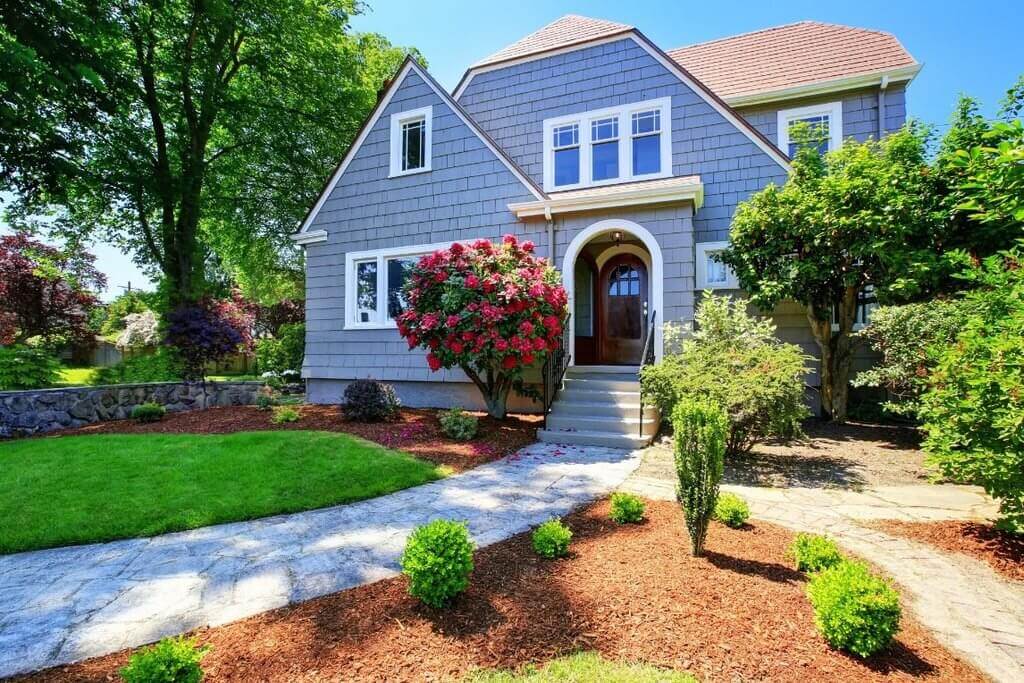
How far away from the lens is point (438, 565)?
267 centimetres

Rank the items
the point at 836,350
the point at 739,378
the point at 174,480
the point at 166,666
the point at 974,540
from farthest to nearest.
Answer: the point at 836,350
the point at 739,378
the point at 174,480
the point at 974,540
the point at 166,666

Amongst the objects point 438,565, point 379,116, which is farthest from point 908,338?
point 379,116

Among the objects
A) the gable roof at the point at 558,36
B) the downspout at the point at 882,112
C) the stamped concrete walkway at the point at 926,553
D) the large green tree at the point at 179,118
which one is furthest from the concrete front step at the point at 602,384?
the large green tree at the point at 179,118

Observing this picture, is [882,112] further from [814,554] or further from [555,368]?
[814,554]

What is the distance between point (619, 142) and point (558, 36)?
3.52 meters

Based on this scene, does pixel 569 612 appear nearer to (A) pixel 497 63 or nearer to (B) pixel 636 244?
(B) pixel 636 244

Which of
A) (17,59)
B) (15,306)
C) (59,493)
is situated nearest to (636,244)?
(59,493)

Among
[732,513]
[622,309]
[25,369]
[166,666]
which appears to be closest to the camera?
[166,666]

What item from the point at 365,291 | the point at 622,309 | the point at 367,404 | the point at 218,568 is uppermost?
the point at 365,291

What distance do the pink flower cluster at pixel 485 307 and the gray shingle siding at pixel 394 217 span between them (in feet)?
6.75

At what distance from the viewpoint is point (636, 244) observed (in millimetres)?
10656

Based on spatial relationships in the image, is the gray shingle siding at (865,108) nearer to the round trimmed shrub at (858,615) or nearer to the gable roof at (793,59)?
the gable roof at (793,59)

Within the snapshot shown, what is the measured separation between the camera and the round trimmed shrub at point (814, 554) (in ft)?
10.3

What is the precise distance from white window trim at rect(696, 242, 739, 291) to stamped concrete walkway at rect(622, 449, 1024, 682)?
4.77 metres
